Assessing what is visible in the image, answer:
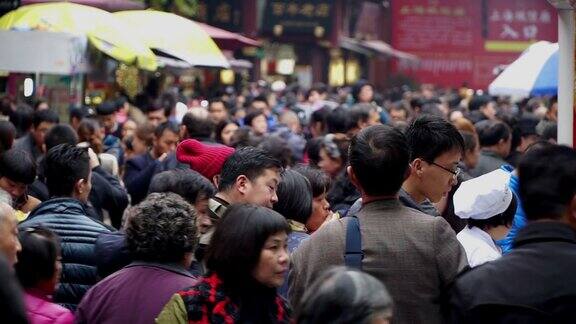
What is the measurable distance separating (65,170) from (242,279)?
2700mm

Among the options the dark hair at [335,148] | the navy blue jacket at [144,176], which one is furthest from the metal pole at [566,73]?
the navy blue jacket at [144,176]

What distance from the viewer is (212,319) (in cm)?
469

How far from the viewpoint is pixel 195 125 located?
1091 centimetres

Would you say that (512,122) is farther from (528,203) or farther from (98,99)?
(528,203)

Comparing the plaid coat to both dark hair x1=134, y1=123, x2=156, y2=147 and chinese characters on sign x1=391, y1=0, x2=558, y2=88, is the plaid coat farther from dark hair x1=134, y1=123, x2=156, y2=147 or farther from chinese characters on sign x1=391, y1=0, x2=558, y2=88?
chinese characters on sign x1=391, y1=0, x2=558, y2=88

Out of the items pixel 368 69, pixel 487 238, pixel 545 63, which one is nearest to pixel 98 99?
pixel 545 63

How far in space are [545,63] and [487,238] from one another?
9726 mm

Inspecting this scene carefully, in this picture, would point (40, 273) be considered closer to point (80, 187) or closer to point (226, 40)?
point (80, 187)

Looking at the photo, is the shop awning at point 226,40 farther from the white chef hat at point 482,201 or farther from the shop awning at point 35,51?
the white chef hat at point 482,201

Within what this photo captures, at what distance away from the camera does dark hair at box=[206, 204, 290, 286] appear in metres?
4.70

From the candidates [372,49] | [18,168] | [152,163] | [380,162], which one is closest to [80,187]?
[18,168]

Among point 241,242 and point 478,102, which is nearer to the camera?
point 241,242

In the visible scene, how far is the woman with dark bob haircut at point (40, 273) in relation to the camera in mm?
4984

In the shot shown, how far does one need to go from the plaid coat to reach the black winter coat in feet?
5.79
